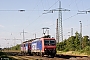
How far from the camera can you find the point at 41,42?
4722 cm

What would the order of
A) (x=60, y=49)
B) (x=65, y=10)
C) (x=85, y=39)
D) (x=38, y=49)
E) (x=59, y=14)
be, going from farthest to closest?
(x=85, y=39) → (x=60, y=49) → (x=59, y=14) → (x=38, y=49) → (x=65, y=10)

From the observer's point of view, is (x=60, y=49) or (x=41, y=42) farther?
(x=60, y=49)

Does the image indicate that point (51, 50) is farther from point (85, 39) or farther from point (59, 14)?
point (85, 39)

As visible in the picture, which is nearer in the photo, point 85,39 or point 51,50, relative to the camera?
point 51,50

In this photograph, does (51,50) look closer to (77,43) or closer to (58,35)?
(58,35)

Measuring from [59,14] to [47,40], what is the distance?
18.0 metres

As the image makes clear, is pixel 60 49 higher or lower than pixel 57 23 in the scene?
lower

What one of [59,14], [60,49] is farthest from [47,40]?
[60,49]

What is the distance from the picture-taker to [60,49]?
295 ft

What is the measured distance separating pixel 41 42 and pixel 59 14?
17.4 meters

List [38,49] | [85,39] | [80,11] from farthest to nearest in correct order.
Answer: [85,39] → [38,49] → [80,11]

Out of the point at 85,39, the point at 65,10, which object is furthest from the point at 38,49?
the point at 85,39

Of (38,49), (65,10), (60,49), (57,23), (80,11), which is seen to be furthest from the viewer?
(60,49)

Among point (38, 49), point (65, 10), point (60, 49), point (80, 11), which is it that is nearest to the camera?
point (80, 11)
